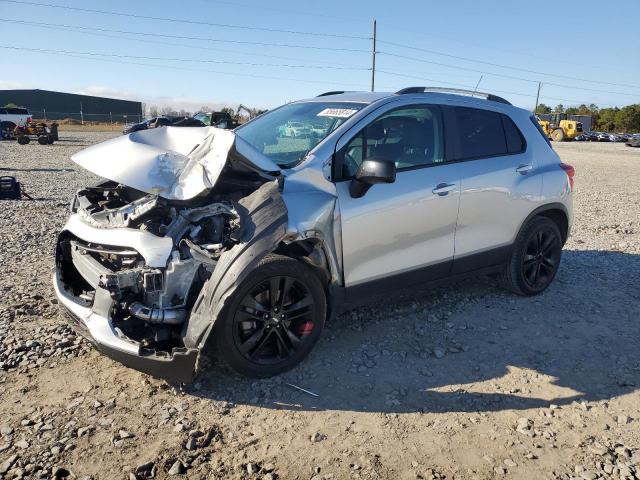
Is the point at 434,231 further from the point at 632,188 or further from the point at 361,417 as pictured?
the point at 632,188

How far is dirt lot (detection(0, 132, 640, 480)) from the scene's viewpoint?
2771 millimetres

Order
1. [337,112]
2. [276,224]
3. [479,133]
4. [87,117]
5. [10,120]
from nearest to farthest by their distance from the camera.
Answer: [276,224]
[337,112]
[479,133]
[10,120]
[87,117]

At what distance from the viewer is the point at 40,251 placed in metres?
6.43

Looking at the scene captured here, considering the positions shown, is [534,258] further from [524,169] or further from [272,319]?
[272,319]

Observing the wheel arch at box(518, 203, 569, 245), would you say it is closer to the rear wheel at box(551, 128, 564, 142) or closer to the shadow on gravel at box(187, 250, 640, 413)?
the shadow on gravel at box(187, 250, 640, 413)

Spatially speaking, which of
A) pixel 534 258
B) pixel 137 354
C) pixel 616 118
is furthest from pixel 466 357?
pixel 616 118

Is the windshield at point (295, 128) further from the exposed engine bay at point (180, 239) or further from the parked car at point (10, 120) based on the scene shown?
the parked car at point (10, 120)

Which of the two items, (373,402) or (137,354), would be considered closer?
(137,354)

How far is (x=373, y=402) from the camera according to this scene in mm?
3338

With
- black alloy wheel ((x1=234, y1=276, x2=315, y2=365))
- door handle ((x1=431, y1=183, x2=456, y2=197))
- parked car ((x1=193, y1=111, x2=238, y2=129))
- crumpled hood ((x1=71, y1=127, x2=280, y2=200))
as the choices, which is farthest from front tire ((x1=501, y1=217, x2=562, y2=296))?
parked car ((x1=193, y1=111, x2=238, y2=129))

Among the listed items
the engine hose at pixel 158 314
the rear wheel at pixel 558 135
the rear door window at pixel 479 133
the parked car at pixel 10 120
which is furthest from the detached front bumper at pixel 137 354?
the rear wheel at pixel 558 135

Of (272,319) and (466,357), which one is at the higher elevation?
(272,319)

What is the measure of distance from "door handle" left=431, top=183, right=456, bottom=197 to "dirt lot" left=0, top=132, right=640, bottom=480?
116 centimetres

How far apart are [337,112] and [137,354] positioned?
2.37m
